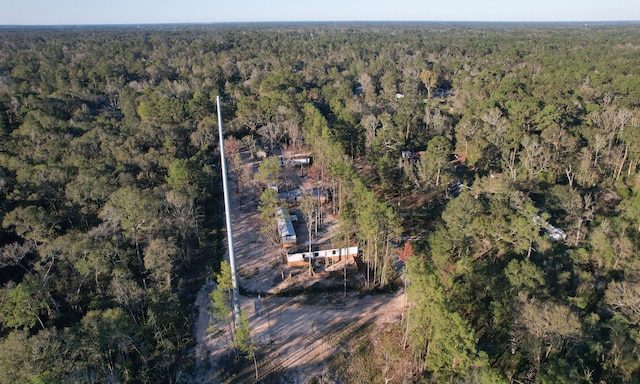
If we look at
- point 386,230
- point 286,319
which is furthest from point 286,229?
point 386,230

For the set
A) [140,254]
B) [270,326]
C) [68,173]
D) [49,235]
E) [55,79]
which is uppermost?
[55,79]

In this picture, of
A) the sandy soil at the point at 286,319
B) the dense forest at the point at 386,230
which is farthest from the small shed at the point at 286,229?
the dense forest at the point at 386,230

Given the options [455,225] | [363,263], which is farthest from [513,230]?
[363,263]

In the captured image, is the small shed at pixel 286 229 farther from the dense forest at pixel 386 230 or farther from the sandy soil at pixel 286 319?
the dense forest at pixel 386 230

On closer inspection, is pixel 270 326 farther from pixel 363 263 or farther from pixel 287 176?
pixel 287 176

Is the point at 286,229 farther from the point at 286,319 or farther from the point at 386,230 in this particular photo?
the point at 386,230

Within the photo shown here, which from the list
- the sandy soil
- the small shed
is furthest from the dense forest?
the small shed
